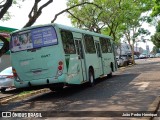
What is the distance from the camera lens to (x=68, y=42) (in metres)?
15.1

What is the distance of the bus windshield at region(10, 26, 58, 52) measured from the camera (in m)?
14.3

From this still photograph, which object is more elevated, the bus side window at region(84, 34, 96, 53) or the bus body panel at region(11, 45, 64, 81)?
the bus side window at region(84, 34, 96, 53)

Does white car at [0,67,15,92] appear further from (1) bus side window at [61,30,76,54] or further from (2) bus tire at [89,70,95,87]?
(1) bus side window at [61,30,76,54]

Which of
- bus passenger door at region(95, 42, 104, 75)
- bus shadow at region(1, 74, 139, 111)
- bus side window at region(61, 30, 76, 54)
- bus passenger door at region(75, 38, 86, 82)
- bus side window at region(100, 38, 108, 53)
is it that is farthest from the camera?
bus side window at region(100, 38, 108, 53)

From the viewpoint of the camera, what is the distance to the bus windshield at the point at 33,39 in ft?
46.9

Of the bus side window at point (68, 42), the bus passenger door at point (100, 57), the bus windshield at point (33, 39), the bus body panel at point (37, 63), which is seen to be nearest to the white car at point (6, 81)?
the bus body panel at point (37, 63)

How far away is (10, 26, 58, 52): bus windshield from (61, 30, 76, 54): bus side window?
1.86 feet

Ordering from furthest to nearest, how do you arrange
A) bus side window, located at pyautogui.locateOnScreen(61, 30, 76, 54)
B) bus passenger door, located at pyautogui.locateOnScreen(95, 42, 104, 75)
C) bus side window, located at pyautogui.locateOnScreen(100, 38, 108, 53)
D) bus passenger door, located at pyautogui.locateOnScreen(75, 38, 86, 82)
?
bus side window, located at pyautogui.locateOnScreen(100, 38, 108, 53)
bus passenger door, located at pyautogui.locateOnScreen(95, 42, 104, 75)
bus passenger door, located at pyautogui.locateOnScreen(75, 38, 86, 82)
bus side window, located at pyautogui.locateOnScreen(61, 30, 76, 54)

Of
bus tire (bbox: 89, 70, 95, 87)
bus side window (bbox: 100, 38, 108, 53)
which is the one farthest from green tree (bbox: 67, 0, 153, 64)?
bus tire (bbox: 89, 70, 95, 87)

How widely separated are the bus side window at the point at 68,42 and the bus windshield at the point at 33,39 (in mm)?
566

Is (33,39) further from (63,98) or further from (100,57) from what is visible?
(100,57)

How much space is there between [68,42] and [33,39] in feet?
5.10

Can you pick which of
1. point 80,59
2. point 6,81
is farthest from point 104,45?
point 6,81

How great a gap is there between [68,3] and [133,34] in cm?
1857
